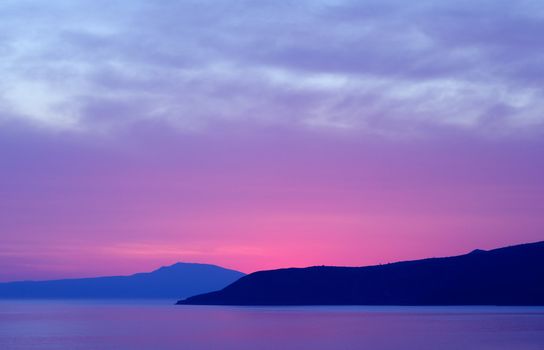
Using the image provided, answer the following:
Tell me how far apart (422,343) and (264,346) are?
47.9 ft

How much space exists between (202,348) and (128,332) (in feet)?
95.4

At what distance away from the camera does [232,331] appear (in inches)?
4156

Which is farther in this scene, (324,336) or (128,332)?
(128,332)

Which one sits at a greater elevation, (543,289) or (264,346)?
(543,289)

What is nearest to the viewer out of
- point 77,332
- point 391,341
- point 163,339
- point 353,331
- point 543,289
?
point 391,341

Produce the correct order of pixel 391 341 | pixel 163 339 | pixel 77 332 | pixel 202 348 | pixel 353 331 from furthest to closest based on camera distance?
1. pixel 77 332
2. pixel 353 331
3. pixel 163 339
4. pixel 391 341
5. pixel 202 348

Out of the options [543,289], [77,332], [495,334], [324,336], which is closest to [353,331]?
[324,336]

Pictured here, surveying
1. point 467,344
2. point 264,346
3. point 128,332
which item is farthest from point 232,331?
point 467,344

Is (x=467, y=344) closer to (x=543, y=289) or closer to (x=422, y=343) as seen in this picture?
(x=422, y=343)

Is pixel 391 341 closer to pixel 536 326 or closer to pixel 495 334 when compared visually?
pixel 495 334

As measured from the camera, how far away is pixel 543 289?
199 m

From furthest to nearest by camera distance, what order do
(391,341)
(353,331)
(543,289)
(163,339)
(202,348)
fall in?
(543,289), (353,331), (163,339), (391,341), (202,348)

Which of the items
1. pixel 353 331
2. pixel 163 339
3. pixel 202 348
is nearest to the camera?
pixel 202 348

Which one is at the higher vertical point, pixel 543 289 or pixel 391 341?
pixel 543 289
